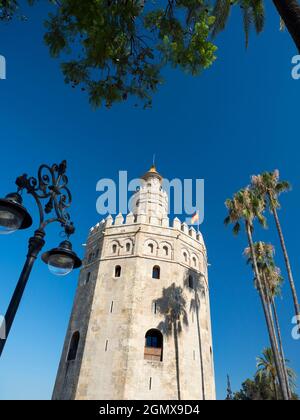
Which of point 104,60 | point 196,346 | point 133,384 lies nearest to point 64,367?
point 133,384

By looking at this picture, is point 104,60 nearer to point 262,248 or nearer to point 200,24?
point 200,24

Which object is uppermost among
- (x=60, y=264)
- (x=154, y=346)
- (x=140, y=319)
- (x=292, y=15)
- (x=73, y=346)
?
(x=140, y=319)

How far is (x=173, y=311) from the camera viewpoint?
2161 cm

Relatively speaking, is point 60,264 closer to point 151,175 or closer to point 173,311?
point 173,311

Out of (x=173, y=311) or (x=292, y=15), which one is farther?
(x=173, y=311)

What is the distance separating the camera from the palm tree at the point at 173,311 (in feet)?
68.3

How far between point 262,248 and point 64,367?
1880 cm

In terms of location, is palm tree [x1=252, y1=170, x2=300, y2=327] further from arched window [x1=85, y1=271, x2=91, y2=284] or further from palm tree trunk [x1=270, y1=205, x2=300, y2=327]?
arched window [x1=85, y1=271, x2=91, y2=284]

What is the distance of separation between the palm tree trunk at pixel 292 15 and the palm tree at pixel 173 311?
19191mm

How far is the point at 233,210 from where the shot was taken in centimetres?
2289

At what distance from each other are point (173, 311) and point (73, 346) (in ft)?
26.0

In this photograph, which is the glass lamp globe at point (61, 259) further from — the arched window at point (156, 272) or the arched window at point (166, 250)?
the arched window at point (166, 250)

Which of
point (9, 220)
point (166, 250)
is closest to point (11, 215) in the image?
point (9, 220)

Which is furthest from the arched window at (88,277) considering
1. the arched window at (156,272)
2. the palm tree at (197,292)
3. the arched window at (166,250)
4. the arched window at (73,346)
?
the palm tree at (197,292)
